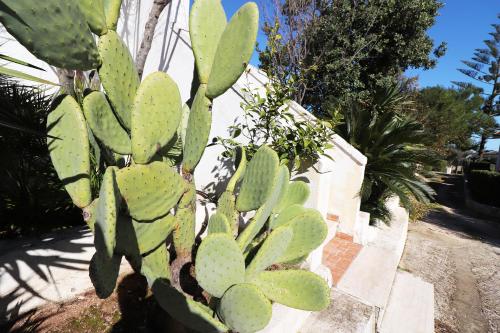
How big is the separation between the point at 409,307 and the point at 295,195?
1.88 m

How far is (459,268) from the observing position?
4570mm

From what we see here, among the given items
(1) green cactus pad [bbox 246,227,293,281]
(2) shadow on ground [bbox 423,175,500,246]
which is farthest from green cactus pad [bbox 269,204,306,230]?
(2) shadow on ground [bbox 423,175,500,246]

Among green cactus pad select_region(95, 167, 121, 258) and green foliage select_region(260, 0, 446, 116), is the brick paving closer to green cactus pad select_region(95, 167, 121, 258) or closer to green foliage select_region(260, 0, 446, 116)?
green cactus pad select_region(95, 167, 121, 258)

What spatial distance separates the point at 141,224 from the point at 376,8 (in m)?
9.17

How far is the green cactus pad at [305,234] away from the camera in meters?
2.09

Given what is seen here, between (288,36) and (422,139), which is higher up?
(288,36)

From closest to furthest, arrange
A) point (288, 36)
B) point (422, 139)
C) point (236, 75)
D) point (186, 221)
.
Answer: point (236, 75), point (186, 221), point (422, 139), point (288, 36)

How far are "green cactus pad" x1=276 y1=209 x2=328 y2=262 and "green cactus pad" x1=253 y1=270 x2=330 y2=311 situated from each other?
0.89 ft

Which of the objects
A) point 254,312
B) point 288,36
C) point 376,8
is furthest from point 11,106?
point 376,8

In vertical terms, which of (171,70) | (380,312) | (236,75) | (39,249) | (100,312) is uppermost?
(171,70)

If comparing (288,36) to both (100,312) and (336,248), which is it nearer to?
(336,248)

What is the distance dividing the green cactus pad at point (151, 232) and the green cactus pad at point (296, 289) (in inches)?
26.3

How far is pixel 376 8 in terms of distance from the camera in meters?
8.15

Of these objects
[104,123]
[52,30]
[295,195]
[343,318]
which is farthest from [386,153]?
[52,30]
